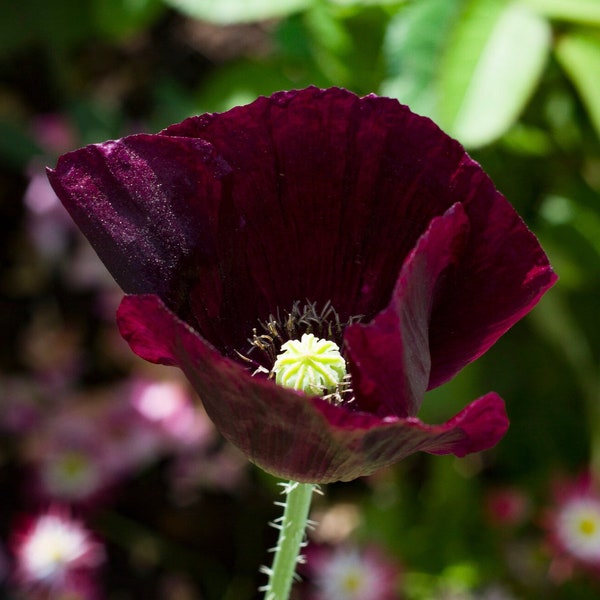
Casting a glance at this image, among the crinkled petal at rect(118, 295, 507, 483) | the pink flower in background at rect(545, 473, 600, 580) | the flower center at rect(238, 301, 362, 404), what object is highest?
the pink flower in background at rect(545, 473, 600, 580)

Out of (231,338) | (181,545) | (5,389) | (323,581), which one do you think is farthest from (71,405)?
(231,338)

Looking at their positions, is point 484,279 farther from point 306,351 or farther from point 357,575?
point 357,575

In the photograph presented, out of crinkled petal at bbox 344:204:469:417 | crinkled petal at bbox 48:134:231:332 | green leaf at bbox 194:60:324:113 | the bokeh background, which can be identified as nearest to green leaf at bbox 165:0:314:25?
the bokeh background

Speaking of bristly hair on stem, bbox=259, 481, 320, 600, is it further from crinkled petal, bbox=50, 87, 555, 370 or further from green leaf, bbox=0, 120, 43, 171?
green leaf, bbox=0, 120, 43, 171

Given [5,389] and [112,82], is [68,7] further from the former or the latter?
[5,389]

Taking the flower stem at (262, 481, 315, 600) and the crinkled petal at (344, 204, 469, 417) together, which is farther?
the flower stem at (262, 481, 315, 600)

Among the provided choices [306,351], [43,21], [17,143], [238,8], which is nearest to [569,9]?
[238,8]

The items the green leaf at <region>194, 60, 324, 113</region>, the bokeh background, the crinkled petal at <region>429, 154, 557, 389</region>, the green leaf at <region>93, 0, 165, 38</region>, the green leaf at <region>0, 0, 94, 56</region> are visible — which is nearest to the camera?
the crinkled petal at <region>429, 154, 557, 389</region>
